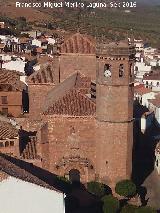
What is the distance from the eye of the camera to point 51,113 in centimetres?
2762

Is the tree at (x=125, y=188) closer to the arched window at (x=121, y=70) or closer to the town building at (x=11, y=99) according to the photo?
the arched window at (x=121, y=70)

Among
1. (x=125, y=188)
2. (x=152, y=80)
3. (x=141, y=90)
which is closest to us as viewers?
(x=125, y=188)

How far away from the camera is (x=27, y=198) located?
804 inches

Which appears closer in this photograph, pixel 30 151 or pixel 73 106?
pixel 73 106

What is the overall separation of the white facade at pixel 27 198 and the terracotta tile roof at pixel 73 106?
7.79 metres

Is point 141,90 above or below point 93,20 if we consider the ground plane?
below

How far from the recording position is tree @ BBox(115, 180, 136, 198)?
26445mm

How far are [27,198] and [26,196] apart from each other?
0.30 feet

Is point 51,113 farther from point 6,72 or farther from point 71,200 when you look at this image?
point 6,72

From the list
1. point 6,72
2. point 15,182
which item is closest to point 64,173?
point 15,182

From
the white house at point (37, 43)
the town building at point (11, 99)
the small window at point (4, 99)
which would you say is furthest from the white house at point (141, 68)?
the small window at point (4, 99)

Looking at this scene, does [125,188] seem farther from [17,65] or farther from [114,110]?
[17,65]

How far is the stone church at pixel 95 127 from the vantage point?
1036 inches

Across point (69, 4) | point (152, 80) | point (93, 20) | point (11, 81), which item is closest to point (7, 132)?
point (11, 81)
